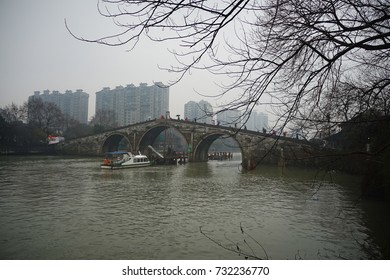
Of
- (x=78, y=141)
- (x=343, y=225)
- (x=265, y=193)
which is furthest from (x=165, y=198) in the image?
(x=78, y=141)

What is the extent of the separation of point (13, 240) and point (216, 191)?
7.80 m

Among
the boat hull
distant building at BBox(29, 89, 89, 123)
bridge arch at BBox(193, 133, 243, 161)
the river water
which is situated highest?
distant building at BBox(29, 89, 89, 123)

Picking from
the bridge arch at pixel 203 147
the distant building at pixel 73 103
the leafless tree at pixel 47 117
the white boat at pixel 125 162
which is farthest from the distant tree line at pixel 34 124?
the bridge arch at pixel 203 147

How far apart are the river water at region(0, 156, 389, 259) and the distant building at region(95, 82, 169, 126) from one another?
40292 mm

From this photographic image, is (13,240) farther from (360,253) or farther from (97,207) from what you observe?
(360,253)

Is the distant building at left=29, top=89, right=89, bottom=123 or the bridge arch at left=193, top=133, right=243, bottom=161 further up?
the distant building at left=29, top=89, right=89, bottom=123

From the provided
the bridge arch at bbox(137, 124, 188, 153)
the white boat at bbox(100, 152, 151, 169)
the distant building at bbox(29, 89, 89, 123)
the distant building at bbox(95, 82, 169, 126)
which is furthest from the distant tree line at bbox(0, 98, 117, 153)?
the bridge arch at bbox(137, 124, 188, 153)

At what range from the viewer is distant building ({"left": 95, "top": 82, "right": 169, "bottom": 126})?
5280 cm

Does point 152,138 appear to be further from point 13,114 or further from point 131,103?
point 131,103

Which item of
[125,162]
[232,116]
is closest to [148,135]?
[125,162]

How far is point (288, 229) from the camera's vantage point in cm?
639

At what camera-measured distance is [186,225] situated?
6629mm

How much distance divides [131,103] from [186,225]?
5826 centimetres

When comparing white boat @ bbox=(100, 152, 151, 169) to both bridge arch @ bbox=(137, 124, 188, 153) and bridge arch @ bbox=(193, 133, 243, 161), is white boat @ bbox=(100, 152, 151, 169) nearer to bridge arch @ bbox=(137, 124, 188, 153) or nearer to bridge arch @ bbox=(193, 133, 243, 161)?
bridge arch @ bbox=(193, 133, 243, 161)
